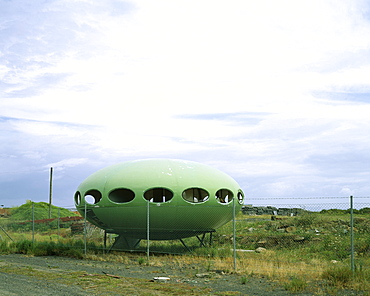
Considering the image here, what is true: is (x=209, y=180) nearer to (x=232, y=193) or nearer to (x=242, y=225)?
(x=232, y=193)

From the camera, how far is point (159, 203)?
58.2ft

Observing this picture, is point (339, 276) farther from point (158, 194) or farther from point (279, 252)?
point (158, 194)

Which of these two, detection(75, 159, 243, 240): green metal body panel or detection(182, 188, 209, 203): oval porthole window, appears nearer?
detection(75, 159, 243, 240): green metal body panel

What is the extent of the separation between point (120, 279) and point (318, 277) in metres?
5.37

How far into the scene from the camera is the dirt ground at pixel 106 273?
10992mm

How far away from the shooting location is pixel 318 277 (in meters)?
12.5

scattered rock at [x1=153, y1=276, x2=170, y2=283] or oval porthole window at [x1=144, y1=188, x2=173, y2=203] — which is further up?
oval porthole window at [x1=144, y1=188, x2=173, y2=203]

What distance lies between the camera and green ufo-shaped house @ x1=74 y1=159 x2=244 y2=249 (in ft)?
58.4

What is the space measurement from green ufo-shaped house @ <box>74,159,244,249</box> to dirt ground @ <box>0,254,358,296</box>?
82.4 inches

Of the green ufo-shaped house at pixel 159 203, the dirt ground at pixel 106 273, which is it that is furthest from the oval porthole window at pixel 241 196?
the dirt ground at pixel 106 273

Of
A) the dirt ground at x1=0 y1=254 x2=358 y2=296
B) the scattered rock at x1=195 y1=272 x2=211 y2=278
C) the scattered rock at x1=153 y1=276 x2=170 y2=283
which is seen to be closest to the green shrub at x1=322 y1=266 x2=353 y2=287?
the dirt ground at x1=0 y1=254 x2=358 y2=296

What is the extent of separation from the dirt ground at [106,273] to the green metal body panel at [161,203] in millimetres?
2090

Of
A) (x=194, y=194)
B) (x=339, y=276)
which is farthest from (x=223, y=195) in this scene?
(x=339, y=276)

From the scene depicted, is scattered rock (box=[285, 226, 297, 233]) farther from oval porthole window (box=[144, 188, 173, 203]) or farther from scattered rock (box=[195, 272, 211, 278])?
scattered rock (box=[195, 272, 211, 278])
